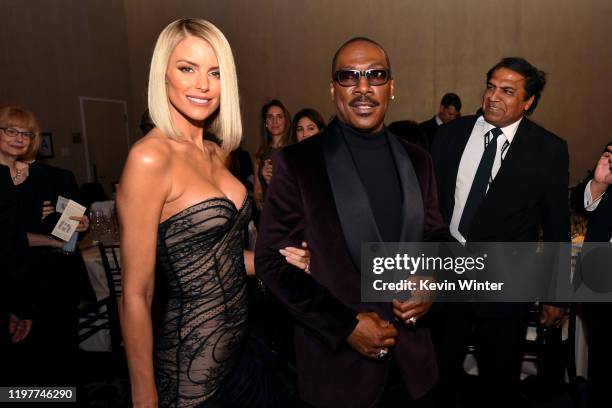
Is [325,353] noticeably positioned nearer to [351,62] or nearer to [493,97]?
[351,62]

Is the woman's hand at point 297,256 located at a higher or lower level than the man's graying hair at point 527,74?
lower

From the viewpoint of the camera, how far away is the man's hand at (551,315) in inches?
87.0

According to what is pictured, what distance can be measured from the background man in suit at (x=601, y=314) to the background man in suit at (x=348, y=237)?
4.15 ft

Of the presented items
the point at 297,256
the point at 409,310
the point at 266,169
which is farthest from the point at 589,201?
the point at 266,169

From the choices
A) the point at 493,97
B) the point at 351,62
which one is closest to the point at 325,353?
the point at 351,62

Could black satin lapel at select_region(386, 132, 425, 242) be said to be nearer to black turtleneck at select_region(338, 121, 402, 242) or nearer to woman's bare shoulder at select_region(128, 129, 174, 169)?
black turtleneck at select_region(338, 121, 402, 242)

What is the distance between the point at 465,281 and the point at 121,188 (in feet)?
5.99

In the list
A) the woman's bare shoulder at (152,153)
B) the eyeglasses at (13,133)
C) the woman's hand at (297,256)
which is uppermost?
the woman's bare shoulder at (152,153)

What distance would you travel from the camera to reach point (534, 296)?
222 cm

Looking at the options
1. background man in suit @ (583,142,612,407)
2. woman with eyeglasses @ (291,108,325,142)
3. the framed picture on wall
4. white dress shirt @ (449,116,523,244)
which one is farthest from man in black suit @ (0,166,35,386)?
the framed picture on wall

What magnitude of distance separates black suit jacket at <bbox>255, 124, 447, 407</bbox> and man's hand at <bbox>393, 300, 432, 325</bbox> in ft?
0.21

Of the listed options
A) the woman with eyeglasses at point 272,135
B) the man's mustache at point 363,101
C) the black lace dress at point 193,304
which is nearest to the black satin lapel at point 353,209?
the man's mustache at point 363,101

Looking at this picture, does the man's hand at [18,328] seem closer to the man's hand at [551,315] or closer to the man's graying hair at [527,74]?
the man's hand at [551,315]

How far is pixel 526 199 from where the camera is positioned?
2174 millimetres
